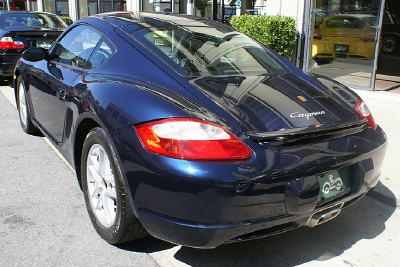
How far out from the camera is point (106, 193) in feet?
8.83

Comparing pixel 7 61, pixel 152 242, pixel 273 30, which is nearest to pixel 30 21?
pixel 7 61

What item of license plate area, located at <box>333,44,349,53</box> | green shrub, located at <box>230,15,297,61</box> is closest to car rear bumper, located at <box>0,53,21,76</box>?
green shrub, located at <box>230,15,297,61</box>

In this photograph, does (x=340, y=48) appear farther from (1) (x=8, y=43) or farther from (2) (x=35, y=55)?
(2) (x=35, y=55)

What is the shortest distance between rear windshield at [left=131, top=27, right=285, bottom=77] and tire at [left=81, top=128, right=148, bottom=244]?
0.72 m

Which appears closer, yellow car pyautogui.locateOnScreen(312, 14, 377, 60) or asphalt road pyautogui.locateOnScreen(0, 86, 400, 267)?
asphalt road pyautogui.locateOnScreen(0, 86, 400, 267)

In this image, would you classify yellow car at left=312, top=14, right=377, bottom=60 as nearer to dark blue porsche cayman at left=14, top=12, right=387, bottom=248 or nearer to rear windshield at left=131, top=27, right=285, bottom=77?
rear windshield at left=131, top=27, right=285, bottom=77

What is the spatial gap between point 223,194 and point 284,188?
34 centimetres

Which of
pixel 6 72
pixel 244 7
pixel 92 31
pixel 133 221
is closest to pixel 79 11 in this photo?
pixel 244 7

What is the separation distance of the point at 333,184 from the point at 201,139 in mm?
834

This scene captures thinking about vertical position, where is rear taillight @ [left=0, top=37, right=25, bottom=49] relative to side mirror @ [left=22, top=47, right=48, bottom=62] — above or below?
below

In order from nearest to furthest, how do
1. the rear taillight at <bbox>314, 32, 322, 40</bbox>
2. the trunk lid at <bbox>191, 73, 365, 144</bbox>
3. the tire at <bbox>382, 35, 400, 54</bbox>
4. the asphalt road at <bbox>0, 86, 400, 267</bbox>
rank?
the trunk lid at <bbox>191, 73, 365, 144</bbox>, the asphalt road at <bbox>0, 86, 400, 267</bbox>, the rear taillight at <bbox>314, 32, 322, 40</bbox>, the tire at <bbox>382, 35, 400, 54</bbox>

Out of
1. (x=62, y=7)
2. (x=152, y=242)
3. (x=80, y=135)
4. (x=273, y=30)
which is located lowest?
(x=152, y=242)

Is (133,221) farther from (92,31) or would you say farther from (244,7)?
(244,7)

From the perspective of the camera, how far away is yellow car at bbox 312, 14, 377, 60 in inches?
323
